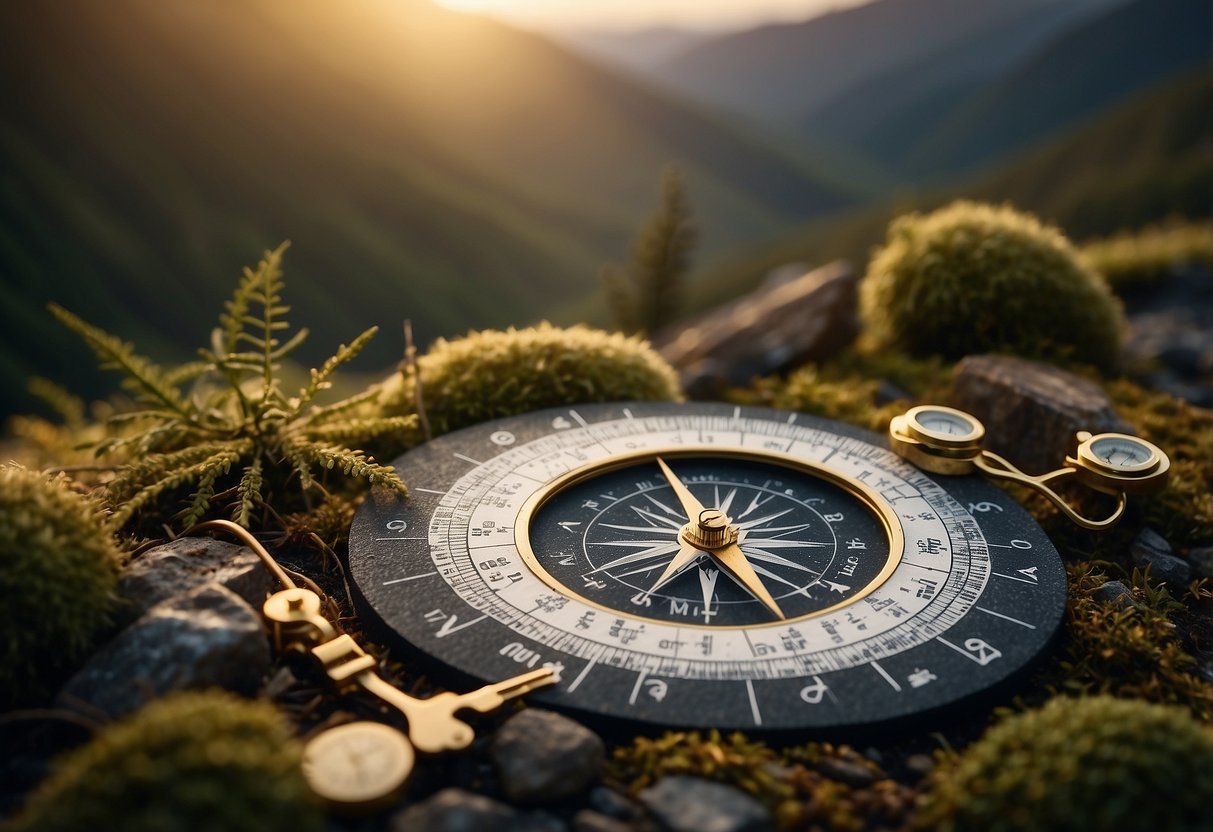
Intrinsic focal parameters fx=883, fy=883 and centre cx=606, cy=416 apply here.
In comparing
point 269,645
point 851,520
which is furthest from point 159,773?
point 851,520

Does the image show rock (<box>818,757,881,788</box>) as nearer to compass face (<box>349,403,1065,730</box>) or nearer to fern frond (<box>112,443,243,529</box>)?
compass face (<box>349,403,1065,730</box>)

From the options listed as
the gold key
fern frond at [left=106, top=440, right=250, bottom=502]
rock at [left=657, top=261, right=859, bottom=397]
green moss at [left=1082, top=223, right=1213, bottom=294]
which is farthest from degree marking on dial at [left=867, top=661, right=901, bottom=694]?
green moss at [left=1082, top=223, right=1213, bottom=294]

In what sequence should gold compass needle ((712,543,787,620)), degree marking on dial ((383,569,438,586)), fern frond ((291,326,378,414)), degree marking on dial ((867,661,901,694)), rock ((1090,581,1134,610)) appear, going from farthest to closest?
fern frond ((291,326,378,414))
rock ((1090,581,1134,610))
degree marking on dial ((383,569,438,586))
gold compass needle ((712,543,787,620))
degree marking on dial ((867,661,901,694))

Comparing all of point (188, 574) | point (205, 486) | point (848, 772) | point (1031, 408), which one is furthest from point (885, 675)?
point (205, 486)

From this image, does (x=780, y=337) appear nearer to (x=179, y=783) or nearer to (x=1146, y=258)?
(x=1146, y=258)

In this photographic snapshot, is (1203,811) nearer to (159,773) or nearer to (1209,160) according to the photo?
(159,773)

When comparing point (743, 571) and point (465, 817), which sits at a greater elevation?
point (743, 571)

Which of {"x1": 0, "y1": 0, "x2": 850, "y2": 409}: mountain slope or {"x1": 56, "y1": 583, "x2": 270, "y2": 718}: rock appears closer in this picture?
{"x1": 56, "y1": 583, "x2": 270, "y2": 718}: rock
